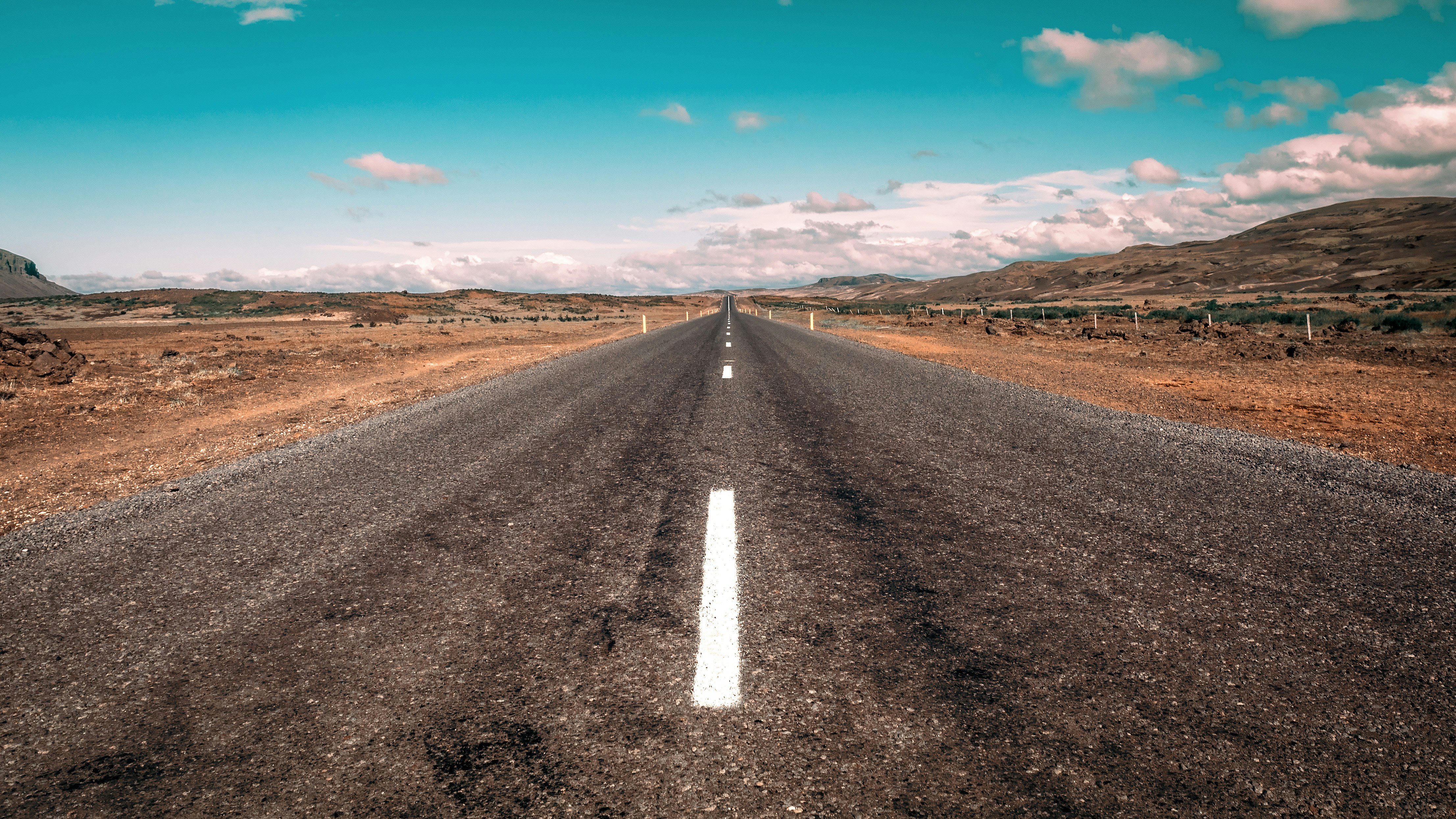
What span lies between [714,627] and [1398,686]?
2.65m

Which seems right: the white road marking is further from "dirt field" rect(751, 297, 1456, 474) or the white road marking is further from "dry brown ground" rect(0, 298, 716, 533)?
"dirt field" rect(751, 297, 1456, 474)

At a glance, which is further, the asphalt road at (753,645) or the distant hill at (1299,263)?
the distant hill at (1299,263)

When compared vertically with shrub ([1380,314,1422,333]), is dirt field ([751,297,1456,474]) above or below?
below

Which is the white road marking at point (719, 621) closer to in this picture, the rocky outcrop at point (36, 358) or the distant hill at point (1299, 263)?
the rocky outcrop at point (36, 358)

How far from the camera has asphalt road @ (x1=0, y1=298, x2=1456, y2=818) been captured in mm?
2107

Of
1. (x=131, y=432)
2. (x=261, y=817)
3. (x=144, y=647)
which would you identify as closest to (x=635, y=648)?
(x=261, y=817)

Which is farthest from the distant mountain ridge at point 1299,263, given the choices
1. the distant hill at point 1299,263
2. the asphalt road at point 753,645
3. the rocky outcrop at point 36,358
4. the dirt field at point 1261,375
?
the rocky outcrop at point 36,358

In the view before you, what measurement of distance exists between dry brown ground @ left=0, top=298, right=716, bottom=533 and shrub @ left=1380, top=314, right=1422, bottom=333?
94.5ft

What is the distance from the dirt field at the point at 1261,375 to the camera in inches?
326

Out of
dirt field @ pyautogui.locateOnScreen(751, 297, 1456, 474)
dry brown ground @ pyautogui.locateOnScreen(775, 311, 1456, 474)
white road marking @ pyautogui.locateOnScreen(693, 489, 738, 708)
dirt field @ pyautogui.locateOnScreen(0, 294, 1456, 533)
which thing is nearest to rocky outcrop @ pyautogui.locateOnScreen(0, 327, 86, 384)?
dirt field @ pyautogui.locateOnScreen(0, 294, 1456, 533)

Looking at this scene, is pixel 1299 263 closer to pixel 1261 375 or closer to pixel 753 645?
pixel 1261 375

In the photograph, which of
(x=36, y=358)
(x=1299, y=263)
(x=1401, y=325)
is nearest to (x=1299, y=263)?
(x=1299, y=263)

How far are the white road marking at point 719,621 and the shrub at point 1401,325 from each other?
29.3m

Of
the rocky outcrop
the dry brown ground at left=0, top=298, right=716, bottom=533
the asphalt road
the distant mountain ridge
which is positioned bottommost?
the asphalt road
